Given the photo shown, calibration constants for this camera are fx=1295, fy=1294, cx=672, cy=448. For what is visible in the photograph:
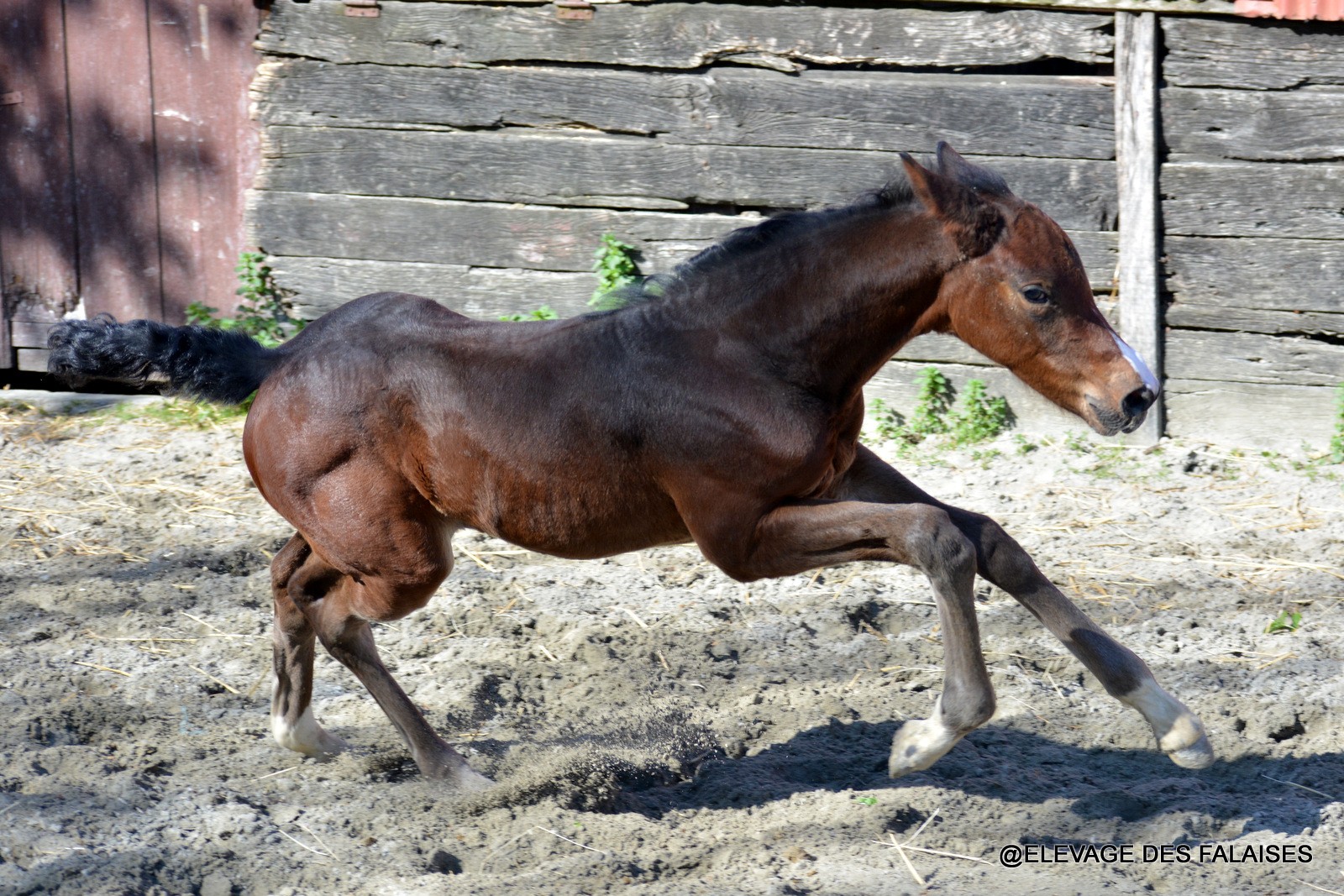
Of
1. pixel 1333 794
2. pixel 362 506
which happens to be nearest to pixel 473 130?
pixel 362 506

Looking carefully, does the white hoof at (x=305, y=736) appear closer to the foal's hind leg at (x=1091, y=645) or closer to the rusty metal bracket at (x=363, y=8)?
the foal's hind leg at (x=1091, y=645)

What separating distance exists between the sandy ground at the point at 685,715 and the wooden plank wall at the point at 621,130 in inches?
A: 62.8

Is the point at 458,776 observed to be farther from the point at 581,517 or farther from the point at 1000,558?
the point at 1000,558

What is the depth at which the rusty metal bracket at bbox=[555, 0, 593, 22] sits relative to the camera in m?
6.86

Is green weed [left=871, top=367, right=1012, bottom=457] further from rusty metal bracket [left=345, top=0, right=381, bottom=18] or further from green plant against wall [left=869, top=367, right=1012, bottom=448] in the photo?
rusty metal bracket [left=345, top=0, right=381, bottom=18]

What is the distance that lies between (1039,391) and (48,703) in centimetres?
333

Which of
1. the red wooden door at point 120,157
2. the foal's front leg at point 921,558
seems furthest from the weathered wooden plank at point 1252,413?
the red wooden door at point 120,157

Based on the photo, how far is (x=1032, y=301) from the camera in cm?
335

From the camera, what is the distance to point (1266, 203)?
6.38 m

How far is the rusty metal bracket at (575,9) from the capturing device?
22.5ft

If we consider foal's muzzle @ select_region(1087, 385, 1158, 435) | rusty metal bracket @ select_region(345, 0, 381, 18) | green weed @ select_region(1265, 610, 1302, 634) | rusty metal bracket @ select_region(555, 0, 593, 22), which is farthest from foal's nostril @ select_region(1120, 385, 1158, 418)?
rusty metal bracket @ select_region(345, 0, 381, 18)

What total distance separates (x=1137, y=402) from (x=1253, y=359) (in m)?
3.74

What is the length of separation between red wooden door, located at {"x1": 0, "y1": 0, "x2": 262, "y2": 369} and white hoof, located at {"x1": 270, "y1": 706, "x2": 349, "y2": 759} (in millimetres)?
4287

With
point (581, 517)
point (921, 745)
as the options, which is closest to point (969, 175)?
point (581, 517)
